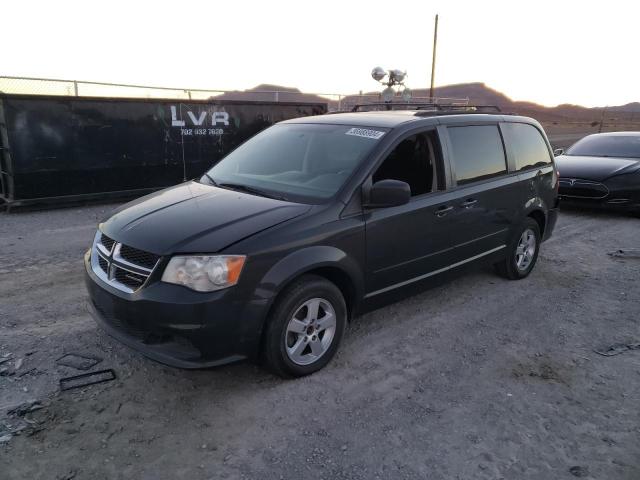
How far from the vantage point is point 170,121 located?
9.52 meters

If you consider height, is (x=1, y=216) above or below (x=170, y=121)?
below

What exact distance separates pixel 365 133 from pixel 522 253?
2.58 metres

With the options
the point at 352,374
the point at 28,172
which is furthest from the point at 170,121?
the point at 352,374

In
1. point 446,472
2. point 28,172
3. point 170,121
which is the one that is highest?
point 170,121

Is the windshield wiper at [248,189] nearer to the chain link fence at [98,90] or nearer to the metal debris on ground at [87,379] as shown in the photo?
the metal debris on ground at [87,379]

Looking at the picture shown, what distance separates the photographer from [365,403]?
3246mm

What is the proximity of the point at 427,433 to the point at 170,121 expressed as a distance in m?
8.09

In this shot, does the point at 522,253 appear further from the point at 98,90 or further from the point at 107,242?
the point at 98,90

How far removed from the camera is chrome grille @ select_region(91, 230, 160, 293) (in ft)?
10.2

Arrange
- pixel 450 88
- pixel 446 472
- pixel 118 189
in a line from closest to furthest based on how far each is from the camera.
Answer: pixel 446 472
pixel 118 189
pixel 450 88

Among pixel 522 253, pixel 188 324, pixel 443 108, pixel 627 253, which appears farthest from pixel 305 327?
pixel 627 253

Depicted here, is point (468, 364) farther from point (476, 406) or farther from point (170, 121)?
point (170, 121)

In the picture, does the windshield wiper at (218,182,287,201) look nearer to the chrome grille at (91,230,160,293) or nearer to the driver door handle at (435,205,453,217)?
the chrome grille at (91,230,160,293)

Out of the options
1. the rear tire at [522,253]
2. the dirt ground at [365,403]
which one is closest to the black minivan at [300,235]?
the rear tire at [522,253]
